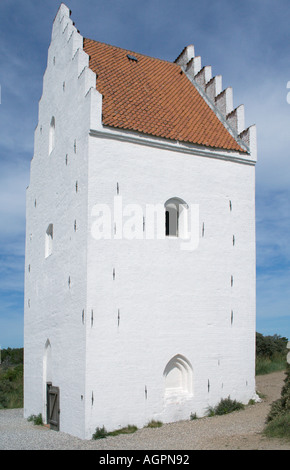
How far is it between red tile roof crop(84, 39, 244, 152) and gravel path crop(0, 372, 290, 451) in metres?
7.09

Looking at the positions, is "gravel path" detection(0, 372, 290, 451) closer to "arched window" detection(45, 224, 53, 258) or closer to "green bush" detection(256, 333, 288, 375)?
"arched window" detection(45, 224, 53, 258)

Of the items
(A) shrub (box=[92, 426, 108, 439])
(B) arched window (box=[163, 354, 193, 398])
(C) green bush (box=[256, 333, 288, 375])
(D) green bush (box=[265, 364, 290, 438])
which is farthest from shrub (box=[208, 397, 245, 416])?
(C) green bush (box=[256, 333, 288, 375])

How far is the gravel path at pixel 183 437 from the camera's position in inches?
Result: 362

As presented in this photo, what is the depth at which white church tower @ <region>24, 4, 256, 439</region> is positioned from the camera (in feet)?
37.8

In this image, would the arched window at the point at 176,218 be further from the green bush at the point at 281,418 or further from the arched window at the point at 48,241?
the green bush at the point at 281,418

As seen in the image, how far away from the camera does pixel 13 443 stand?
11.0 m

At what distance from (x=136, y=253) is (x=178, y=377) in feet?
10.8

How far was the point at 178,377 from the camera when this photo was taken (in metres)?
12.4

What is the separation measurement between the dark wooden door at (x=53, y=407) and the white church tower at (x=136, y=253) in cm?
5

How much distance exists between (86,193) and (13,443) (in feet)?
19.1

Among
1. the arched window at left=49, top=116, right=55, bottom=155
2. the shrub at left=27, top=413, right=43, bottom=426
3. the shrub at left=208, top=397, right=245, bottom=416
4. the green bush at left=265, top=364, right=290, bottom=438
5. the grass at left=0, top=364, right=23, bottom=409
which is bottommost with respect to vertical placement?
the grass at left=0, top=364, right=23, bottom=409
